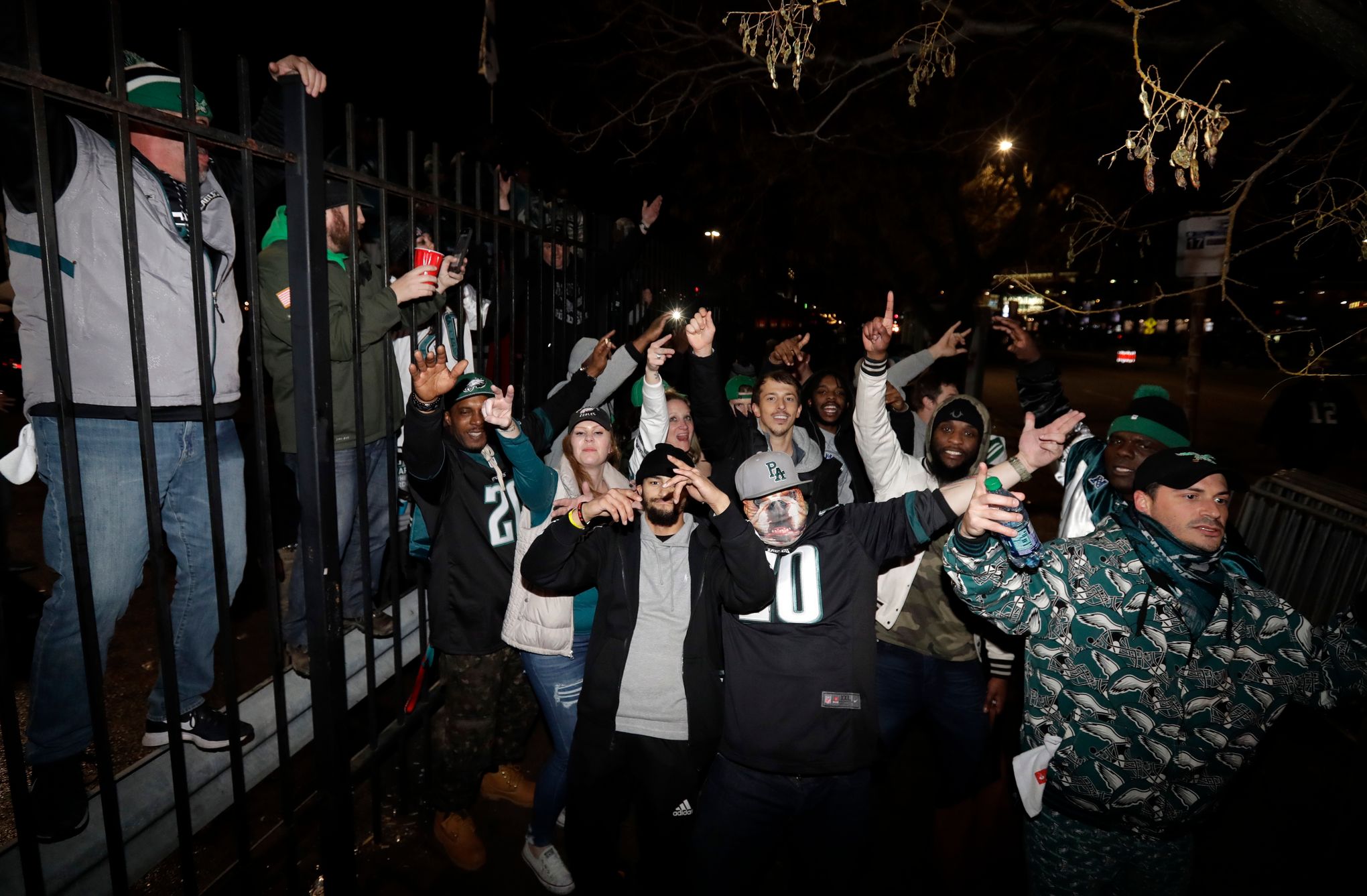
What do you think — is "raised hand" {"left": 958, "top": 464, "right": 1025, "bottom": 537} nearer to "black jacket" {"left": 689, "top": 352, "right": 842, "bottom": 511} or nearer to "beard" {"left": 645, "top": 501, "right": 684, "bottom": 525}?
"beard" {"left": 645, "top": 501, "right": 684, "bottom": 525}

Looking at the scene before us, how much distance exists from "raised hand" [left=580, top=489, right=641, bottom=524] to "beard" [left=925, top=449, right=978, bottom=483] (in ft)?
6.04

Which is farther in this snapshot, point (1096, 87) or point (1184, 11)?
point (1096, 87)

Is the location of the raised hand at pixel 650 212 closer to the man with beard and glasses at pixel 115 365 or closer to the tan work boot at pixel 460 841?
the man with beard and glasses at pixel 115 365

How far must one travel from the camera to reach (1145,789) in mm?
2447

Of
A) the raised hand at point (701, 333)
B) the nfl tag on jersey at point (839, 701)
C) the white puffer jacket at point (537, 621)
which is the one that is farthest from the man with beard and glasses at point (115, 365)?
the raised hand at point (701, 333)

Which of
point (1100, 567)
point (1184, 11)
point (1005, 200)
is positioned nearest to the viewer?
point (1100, 567)

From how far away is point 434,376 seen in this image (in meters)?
2.81

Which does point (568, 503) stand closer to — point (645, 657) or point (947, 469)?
point (645, 657)

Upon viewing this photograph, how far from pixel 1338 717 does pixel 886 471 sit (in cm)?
355

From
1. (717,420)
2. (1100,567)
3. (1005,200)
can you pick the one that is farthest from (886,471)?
(1005,200)

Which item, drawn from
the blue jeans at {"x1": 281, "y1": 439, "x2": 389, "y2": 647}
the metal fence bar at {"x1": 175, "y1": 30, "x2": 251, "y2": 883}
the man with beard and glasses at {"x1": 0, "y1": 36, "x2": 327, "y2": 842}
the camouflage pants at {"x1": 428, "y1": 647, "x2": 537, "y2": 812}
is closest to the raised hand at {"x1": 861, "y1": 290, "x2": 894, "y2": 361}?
the camouflage pants at {"x1": 428, "y1": 647, "x2": 537, "y2": 812}

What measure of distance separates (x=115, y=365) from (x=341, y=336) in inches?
31.5

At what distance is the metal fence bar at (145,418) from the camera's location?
1.71 meters

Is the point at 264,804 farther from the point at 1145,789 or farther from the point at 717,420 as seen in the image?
the point at 1145,789
